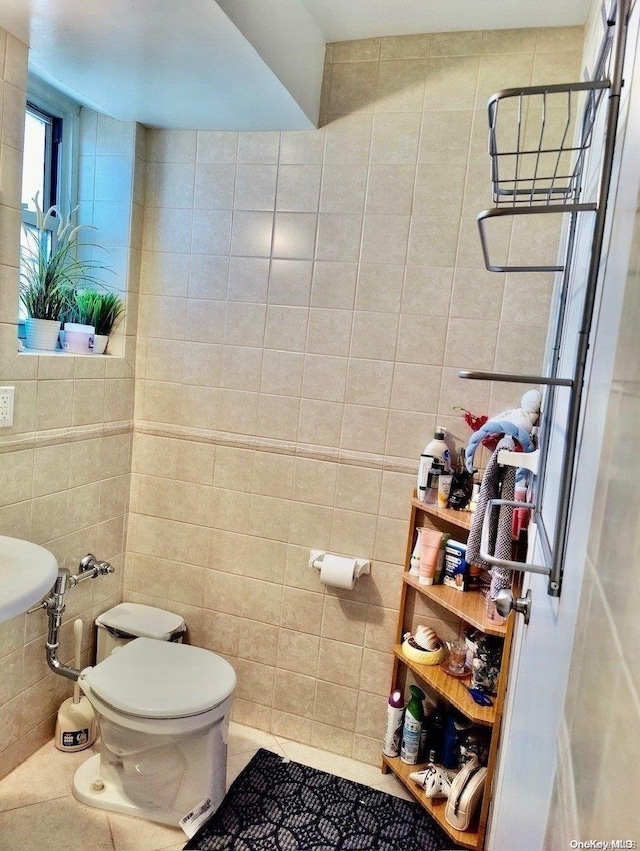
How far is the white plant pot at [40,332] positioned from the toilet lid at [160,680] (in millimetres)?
1093

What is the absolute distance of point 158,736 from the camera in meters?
1.73

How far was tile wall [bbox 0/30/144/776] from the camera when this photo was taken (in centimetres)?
171

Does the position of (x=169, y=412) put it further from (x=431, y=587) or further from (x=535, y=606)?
(x=535, y=606)

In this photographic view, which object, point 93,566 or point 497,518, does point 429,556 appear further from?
point 93,566

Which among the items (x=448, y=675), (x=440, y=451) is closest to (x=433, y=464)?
(x=440, y=451)

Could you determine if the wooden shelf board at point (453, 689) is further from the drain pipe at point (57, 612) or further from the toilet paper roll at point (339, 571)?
the drain pipe at point (57, 612)

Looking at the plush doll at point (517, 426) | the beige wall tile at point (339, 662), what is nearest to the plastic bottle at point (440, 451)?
the plush doll at point (517, 426)

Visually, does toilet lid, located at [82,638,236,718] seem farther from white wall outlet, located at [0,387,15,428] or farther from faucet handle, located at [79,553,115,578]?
white wall outlet, located at [0,387,15,428]

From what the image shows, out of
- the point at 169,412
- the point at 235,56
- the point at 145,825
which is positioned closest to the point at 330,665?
the point at 145,825

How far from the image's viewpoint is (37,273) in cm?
197

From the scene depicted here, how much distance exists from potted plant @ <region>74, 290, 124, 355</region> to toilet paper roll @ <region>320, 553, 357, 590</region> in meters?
1.20

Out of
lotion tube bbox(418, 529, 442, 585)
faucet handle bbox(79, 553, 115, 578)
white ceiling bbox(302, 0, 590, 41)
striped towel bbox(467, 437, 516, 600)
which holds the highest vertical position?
white ceiling bbox(302, 0, 590, 41)

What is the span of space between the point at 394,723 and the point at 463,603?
544mm

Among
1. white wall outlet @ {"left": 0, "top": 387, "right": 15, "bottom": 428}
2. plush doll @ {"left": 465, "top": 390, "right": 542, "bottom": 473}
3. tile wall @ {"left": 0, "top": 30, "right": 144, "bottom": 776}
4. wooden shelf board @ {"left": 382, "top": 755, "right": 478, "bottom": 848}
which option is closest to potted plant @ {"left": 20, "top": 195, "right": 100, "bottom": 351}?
tile wall @ {"left": 0, "top": 30, "right": 144, "bottom": 776}
